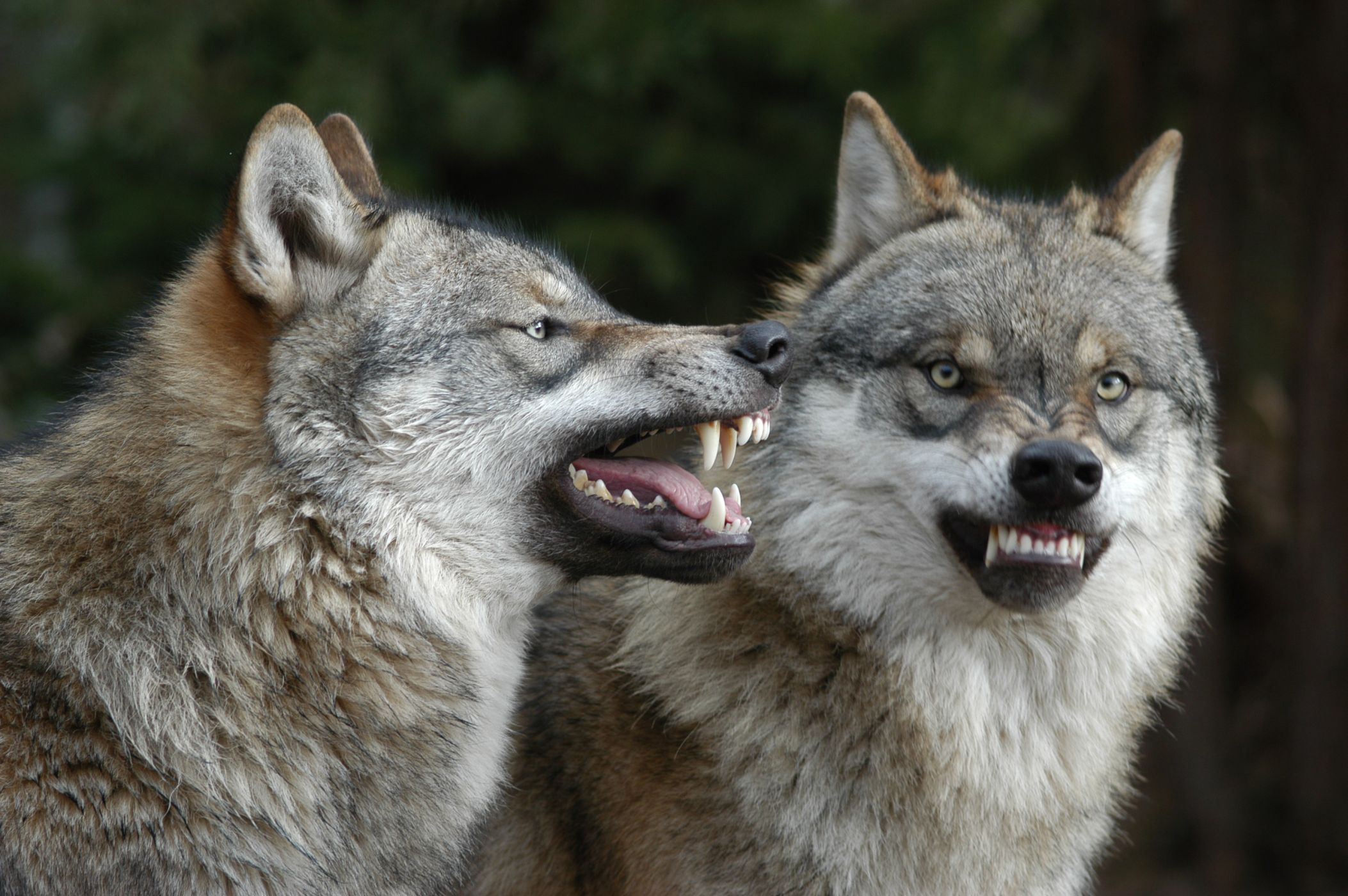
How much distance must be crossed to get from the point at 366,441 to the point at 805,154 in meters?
5.52

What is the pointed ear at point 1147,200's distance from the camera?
4.59 m

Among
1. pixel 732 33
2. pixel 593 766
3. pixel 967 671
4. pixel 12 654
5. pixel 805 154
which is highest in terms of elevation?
pixel 732 33

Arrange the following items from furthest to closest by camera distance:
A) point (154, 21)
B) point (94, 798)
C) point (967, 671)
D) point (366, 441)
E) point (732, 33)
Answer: point (732, 33)
point (154, 21)
point (967, 671)
point (366, 441)
point (94, 798)

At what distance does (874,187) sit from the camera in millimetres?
4637

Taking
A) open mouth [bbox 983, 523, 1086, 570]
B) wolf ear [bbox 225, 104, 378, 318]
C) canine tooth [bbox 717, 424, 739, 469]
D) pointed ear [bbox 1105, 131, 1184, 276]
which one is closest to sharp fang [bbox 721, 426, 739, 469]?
canine tooth [bbox 717, 424, 739, 469]

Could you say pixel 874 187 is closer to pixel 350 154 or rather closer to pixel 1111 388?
pixel 1111 388

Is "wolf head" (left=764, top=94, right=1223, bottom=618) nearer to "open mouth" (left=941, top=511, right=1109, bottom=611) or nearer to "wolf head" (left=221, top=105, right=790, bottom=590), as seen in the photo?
"open mouth" (left=941, top=511, right=1109, bottom=611)

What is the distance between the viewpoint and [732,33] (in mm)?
7953

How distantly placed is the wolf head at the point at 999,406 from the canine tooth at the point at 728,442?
229 mm

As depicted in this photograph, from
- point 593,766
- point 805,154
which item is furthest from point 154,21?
point 593,766

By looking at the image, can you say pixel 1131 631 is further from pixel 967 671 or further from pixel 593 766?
pixel 593 766

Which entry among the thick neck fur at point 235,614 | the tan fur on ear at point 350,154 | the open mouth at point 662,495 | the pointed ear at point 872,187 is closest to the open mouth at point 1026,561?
the open mouth at point 662,495

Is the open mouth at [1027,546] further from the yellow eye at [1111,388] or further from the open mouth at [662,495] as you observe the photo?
the open mouth at [662,495]

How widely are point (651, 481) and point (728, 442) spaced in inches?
15.6
